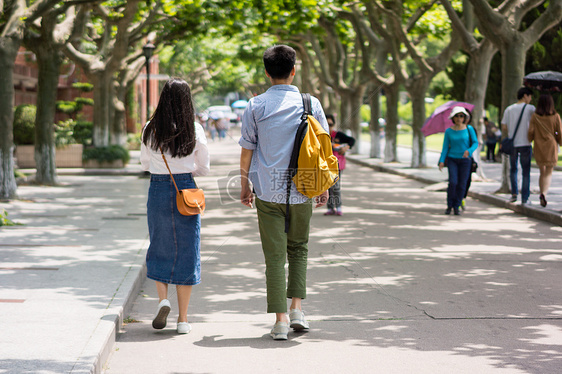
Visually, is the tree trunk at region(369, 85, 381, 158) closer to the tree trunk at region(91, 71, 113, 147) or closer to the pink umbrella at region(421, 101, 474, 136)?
the tree trunk at region(91, 71, 113, 147)

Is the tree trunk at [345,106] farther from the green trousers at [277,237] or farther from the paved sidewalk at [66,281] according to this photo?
the green trousers at [277,237]

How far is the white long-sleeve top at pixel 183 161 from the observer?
561 centimetres

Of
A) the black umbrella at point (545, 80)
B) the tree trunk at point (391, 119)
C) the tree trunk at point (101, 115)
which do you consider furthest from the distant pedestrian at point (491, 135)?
the tree trunk at point (101, 115)

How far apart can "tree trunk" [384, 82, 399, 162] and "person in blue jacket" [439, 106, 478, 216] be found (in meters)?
13.4

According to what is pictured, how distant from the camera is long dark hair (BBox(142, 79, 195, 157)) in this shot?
5559mm

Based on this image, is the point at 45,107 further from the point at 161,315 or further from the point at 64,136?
the point at 161,315


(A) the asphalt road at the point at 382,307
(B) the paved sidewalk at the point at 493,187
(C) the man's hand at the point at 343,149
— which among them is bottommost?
(A) the asphalt road at the point at 382,307

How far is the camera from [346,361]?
497cm

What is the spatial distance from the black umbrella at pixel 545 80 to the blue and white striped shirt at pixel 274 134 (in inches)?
443

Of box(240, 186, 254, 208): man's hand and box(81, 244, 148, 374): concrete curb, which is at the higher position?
box(240, 186, 254, 208): man's hand

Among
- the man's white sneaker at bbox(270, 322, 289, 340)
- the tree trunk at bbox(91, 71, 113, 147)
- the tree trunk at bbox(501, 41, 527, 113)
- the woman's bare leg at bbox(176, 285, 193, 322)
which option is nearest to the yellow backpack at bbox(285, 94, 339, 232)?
the man's white sneaker at bbox(270, 322, 289, 340)

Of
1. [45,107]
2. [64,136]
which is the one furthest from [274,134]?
[64,136]

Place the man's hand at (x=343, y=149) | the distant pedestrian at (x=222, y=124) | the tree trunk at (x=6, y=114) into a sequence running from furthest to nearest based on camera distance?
the distant pedestrian at (x=222, y=124) → the tree trunk at (x=6, y=114) → the man's hand at (x=343, y=149)

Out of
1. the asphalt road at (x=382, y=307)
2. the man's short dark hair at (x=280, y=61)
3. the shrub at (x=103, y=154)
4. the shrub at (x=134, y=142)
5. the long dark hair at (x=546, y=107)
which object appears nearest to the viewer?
the asphalt road at (x=382, y=307)
